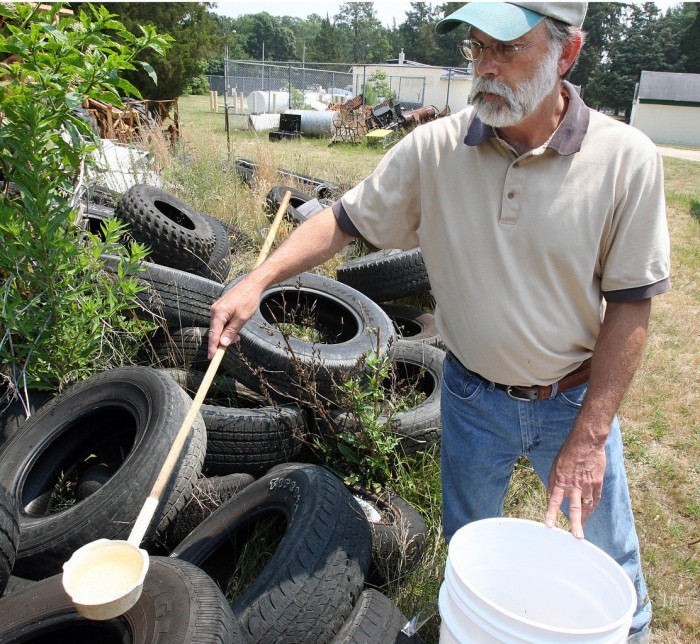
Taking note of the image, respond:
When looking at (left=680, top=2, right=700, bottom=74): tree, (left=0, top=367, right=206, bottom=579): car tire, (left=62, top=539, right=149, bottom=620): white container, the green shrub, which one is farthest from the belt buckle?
(left=680, top=2, right=700, bottom=74): tree

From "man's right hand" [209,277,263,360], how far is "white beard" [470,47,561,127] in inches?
38.7

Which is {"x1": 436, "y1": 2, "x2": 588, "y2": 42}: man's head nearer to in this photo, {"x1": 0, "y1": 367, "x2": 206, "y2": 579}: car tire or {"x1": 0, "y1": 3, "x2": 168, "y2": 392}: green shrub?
{"x1": 0, "y1": 3, "x2": 168, "y2": 392}: green shrub

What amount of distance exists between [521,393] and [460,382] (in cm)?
24

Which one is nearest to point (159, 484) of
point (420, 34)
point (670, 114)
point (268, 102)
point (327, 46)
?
point (268, 102)

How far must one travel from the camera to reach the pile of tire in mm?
2129

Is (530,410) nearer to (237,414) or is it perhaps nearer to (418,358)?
(237,414)

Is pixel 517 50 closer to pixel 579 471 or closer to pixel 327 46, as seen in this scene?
pixel 579 471

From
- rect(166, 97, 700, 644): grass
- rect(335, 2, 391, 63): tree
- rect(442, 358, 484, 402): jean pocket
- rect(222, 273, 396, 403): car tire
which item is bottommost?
rect(166, 97, 700, 644): grass

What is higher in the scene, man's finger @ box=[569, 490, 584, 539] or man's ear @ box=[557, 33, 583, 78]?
man's ear @ box=[557, 33, 583, 78]

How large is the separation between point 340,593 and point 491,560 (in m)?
0.70

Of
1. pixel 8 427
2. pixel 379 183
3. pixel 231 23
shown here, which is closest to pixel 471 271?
pixel 379 183

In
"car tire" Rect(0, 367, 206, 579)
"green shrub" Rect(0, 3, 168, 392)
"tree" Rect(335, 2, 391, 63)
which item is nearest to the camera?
"car tire" Rect(0, 367, 206, 579)

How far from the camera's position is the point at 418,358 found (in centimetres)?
435

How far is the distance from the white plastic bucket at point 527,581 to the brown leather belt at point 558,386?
52 centimetres
